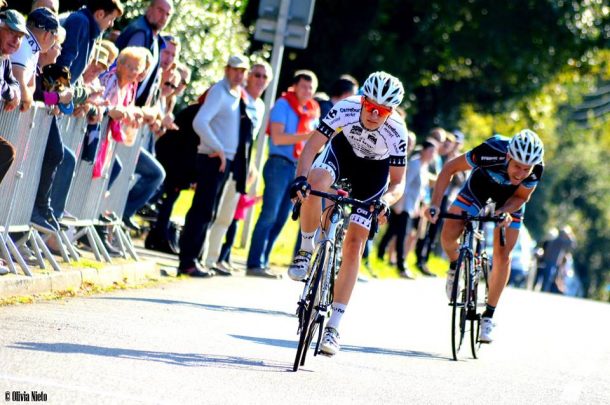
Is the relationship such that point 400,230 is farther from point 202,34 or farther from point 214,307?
point 214,307

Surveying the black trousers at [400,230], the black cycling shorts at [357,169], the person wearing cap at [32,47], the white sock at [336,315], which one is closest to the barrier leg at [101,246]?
the person wearing cap at [32,47]

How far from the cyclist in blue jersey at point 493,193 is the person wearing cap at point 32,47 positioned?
11.1 ft

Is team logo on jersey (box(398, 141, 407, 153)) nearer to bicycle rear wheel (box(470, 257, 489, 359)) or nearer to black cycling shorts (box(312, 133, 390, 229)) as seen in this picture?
black cycling shorts (box(312, 133, 390, 229))

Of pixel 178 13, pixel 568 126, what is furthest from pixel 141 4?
pixel 568 126

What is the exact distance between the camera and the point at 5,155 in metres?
10.6

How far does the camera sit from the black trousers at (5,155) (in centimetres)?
1055

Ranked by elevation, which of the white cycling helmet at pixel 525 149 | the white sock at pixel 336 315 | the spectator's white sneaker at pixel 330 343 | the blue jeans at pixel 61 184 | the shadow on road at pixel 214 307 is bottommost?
the shadow on road at pixel 214 307

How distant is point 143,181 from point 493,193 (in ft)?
14.1

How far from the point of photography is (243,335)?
1140 centimetres

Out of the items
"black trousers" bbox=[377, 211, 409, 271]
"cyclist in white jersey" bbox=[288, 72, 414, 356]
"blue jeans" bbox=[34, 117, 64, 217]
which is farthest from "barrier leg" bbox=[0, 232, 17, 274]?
"black trousers" bbox=[377, 211, 409, 271]

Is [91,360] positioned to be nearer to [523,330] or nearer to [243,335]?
[243,335]

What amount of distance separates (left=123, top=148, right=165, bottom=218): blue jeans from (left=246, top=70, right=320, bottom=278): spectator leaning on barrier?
1.75 m

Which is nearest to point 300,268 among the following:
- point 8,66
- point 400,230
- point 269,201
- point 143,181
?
point 8,66

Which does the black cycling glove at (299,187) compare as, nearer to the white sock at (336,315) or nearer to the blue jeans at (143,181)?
the white sock at (336,315)
